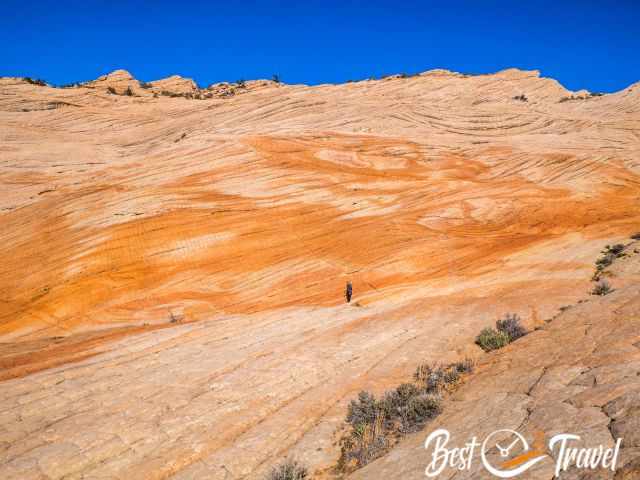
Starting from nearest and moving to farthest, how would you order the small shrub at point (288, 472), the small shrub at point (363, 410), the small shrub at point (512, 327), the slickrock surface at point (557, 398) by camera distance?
the slickrock surface at point (557, 398)
the small shrub at point (288, 472)
the small shrub at point (363, 410)
the small shrub at point (512, 327)

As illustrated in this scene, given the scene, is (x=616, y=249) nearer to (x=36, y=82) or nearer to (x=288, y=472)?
(x=288, y=472)

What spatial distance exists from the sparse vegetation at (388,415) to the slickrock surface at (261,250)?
1.32ft

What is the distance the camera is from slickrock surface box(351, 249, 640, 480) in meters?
4.75

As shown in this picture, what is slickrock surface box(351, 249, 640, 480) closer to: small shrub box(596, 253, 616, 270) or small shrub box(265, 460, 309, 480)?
small shrub box(265, 460, 309, 480)

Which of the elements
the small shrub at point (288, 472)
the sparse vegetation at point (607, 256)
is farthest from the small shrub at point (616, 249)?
the small shrub at point (288, 472)

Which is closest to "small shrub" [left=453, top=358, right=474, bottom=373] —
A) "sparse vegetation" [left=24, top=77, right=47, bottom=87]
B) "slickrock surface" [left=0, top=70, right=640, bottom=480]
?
"slickrock surface" [left=0, top=70, right=640, bottom=480]

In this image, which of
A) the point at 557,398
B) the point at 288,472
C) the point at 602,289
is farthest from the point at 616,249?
the point at 288,472

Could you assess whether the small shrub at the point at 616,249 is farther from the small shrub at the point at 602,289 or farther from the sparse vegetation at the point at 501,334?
the sparse vegetation at the point at 501,334

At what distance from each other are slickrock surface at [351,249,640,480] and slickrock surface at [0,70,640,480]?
3.85 ft

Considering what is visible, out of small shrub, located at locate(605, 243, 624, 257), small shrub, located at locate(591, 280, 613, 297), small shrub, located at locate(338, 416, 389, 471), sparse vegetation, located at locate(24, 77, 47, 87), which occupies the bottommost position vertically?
small shrub, located at locate(338, 416, 389, 471)

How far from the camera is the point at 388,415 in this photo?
24.1ft

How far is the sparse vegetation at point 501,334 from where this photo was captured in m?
9.62

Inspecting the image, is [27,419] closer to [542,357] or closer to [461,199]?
[542,357]

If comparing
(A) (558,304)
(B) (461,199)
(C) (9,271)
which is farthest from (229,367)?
(B) (461,199)
